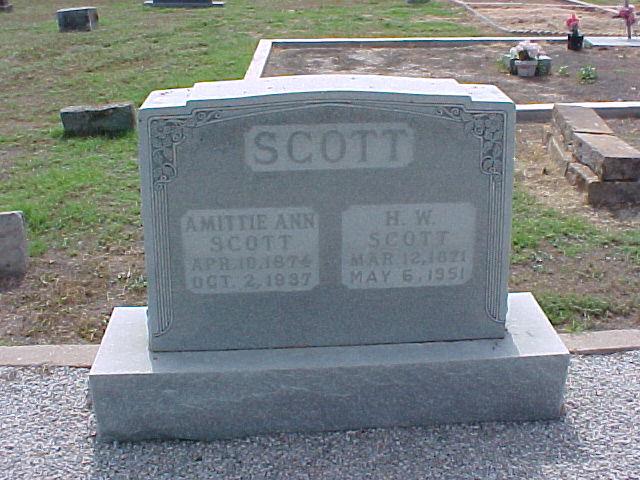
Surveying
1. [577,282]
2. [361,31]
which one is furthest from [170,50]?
[577,282]

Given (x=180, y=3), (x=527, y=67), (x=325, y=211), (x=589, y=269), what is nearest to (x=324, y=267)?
(x=325, y=211)

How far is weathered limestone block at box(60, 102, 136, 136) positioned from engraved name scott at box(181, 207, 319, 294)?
498cm

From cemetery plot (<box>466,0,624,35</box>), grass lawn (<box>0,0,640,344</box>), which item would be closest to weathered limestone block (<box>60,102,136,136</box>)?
grass lawn (<box>0,0,640,344</box>)

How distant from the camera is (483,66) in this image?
39.1 ft

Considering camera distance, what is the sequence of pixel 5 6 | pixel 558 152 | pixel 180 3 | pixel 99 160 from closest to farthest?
pixel 558 152 < pixel 99 160 < pixel 5 6 < pixel 180 3

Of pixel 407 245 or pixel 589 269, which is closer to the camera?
pixel 407 245

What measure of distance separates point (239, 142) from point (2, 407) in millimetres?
1482

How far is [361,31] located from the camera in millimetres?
15711

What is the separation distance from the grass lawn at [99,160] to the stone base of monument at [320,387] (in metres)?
0.97

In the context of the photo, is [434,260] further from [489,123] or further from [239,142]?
[239,142]

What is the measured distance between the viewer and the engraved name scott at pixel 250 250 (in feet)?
10.5

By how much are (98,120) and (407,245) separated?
5.27m

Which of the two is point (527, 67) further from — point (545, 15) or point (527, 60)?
point (545, 15)

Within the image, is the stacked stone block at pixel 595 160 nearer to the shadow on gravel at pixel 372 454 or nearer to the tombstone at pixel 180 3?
the shadow on gravel at pixel 372 454
